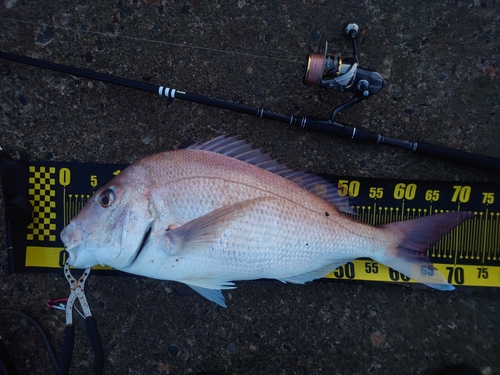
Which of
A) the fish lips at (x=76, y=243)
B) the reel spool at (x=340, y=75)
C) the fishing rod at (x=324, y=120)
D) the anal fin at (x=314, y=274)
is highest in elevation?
the reel spool at (x=340, y=75)

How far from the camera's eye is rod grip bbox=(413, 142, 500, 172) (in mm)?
1737

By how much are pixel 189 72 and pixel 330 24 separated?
2.68ft

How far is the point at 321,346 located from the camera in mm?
1880

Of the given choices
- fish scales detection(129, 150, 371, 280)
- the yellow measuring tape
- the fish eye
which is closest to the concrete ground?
the yellow measuring tape

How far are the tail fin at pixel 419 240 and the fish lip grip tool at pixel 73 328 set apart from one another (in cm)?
149

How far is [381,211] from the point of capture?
1.82 metres

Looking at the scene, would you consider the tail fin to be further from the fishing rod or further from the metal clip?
the metal clip

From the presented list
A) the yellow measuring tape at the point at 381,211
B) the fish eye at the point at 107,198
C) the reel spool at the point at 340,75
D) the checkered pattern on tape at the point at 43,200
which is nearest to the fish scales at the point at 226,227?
the fish eye at the point at 107,198

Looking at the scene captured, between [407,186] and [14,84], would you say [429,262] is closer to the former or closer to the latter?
[407,186]

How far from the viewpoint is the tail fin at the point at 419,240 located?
5.40 ft

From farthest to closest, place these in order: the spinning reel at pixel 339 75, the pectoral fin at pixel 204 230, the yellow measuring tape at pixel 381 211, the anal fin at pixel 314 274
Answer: the yellow measuring tape at pixel 381 211 → the anal fin at pixel 314 274 → the spinning reel at pixel 339 75 → the pectoral fin at pixel 204 230

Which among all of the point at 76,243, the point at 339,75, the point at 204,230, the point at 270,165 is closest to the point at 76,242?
the point at 76,243

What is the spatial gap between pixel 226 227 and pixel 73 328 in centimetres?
104

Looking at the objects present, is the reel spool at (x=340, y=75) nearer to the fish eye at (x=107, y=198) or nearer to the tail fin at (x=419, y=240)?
the tail fin at (x=419, y=240)
